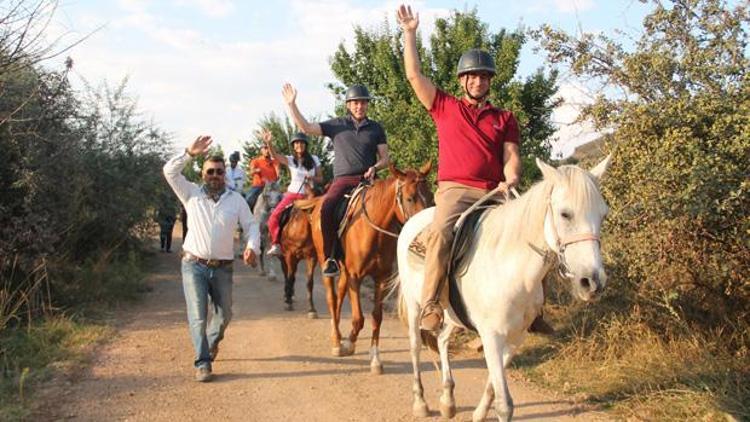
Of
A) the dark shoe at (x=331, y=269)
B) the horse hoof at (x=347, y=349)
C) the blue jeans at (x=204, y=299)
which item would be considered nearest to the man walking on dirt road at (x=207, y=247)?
the blue jeans at (x=204, y=299)

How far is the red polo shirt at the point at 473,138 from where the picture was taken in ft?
17.4

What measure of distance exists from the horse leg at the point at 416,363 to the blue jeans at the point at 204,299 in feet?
6.76

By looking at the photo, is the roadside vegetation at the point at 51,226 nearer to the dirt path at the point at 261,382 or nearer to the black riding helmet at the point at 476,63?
the dirt path at the point at 261,382

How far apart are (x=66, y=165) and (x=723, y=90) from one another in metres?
8.86

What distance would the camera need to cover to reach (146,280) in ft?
40.9

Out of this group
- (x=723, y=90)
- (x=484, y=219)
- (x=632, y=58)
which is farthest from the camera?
(x=632, y=58)

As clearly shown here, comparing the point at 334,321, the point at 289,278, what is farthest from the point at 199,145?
the point at 289,278

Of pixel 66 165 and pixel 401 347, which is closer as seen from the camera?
pixel 401 347

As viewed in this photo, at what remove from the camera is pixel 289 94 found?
304 inches

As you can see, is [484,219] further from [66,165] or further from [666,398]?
[66,165]

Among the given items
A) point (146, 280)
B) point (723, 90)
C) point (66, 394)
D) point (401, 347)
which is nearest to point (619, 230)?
point (723, 90)

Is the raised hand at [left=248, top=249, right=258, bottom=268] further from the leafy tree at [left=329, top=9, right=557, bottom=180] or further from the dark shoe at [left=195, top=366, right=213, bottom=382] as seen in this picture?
the leafy tree at [left=329, top=9, right=557, bottom=180]

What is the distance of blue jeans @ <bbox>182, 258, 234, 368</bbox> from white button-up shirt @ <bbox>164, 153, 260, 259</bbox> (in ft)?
0.57

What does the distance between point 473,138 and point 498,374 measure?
1.91 m
